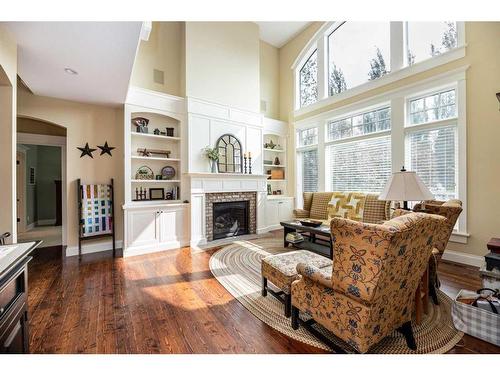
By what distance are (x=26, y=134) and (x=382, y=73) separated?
21.8 feet

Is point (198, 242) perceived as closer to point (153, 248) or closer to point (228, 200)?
point (153, 248)

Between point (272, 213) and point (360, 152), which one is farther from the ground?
point (360, 152)

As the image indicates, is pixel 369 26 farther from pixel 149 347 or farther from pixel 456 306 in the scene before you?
pixel 149 347

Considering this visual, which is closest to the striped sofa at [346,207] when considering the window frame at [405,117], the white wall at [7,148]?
the window frame at [405,117]

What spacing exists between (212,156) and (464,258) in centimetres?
450

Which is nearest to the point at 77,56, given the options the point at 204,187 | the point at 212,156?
the point at 212,156

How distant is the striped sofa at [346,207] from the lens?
4.21 meters

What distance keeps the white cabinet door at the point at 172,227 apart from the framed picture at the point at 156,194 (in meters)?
0.45

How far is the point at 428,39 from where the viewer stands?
393 centimetres

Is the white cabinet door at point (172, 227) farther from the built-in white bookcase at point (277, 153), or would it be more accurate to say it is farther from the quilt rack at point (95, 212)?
the built-in white bookcase at point (277, 153)
